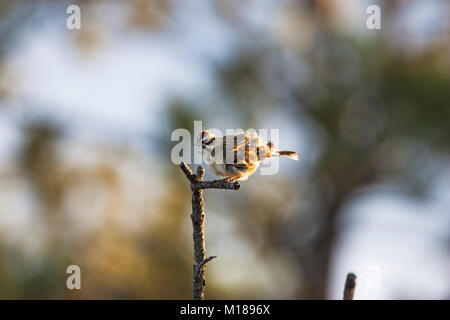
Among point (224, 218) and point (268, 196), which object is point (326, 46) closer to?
point (268, 196)

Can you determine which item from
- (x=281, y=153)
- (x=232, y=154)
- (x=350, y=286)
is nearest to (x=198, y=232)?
(x=350, y=286)

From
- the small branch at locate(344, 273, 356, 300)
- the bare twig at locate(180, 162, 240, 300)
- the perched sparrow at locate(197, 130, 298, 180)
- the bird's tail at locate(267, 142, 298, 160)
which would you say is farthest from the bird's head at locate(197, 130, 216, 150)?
the small branch at locate(344, 273, 356, 300)

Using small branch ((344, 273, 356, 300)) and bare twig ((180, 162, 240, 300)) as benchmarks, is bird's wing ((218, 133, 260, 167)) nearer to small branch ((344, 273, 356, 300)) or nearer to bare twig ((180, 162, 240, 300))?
bare twig ((180, 162, 240, 300))

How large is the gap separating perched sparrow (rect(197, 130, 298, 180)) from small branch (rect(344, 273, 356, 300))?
1657mm

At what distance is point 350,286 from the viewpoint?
66.9 inches

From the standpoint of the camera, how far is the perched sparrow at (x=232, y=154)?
11.1 feet

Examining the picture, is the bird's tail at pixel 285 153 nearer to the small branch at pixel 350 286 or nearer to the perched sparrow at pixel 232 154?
the perched sparrow at pixel 232 154

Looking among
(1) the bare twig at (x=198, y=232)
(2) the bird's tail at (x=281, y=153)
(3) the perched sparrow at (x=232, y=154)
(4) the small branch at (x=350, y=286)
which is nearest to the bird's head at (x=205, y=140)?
(3) the perched sparrow at (x=232, y=154)

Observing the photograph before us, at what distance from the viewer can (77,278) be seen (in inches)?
252

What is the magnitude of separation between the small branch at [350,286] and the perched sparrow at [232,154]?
65.3 inches

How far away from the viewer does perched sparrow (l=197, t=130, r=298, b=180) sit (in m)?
3.38

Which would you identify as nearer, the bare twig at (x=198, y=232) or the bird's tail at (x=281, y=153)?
the bare twig at (x=198, y=232)

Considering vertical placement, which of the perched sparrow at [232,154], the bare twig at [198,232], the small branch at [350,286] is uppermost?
the perched sparrow at [232,154]
